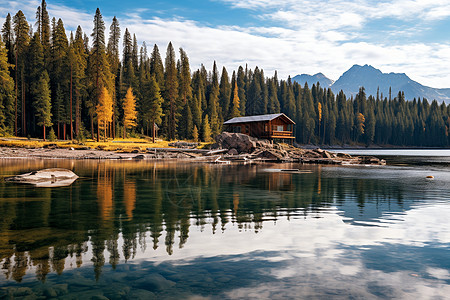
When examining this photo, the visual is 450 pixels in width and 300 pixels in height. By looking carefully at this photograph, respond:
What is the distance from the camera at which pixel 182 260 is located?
8.34 meters

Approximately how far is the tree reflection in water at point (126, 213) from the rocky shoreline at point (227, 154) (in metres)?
31.1

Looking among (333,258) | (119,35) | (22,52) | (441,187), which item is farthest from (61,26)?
(333,258)

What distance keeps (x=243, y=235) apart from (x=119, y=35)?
331 ft

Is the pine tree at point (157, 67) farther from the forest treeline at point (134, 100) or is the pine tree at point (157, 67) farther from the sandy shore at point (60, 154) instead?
the sandy shore at point (60, 154)

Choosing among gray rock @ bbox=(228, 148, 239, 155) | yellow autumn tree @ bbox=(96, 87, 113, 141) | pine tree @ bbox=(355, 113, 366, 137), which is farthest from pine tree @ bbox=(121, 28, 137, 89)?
pine tree @ bbox=(355, 113, 366, 137)

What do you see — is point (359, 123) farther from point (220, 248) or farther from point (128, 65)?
point (220, 248)

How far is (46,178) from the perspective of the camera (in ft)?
77.8

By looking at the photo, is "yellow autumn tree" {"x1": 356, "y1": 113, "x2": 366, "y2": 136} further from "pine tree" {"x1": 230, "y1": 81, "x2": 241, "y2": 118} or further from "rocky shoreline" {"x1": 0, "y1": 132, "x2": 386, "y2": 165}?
"rocky shoreline" {"x1": 0, "y1": 132, "x2": 386, "y2": 165}

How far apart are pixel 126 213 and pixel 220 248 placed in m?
5.94

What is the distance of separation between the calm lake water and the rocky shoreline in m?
36.9

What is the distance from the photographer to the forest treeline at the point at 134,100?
2689 inches

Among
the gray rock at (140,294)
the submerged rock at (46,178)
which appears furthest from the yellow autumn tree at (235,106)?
the gray rock at (140,294)

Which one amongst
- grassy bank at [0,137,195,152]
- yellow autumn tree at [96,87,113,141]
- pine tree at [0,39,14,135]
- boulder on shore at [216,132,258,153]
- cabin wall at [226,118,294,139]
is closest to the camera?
grassy bank at [0,137,195,152]

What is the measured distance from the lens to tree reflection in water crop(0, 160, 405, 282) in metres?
8.68
